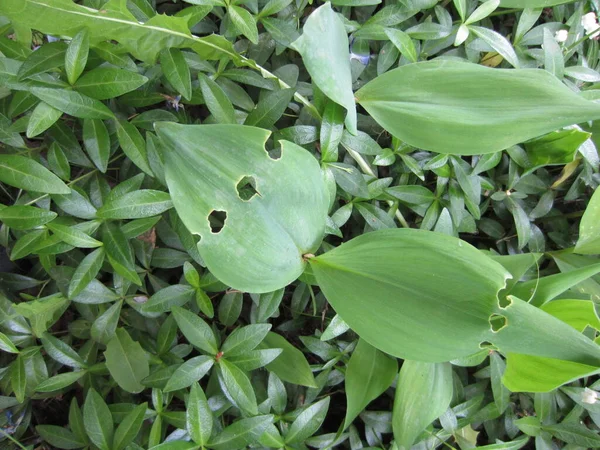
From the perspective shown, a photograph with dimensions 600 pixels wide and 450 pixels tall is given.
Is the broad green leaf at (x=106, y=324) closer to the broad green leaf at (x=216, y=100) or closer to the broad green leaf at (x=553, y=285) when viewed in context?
the broad green leaf at (x=216, y=100)

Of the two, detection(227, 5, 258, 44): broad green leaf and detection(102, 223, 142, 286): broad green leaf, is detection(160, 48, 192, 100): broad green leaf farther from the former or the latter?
detection(102, 223, 142, 286): broad green leaf

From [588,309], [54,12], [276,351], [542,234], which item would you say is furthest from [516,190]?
[54,12]

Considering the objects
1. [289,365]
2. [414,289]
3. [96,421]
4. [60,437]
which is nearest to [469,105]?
A: [414,289]

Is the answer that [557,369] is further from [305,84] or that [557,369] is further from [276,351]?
[305,84]

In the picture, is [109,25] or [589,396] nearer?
[109,25]

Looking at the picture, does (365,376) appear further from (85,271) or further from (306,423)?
(85,271)

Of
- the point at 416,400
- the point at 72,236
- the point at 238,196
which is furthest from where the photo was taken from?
the point at 416,400

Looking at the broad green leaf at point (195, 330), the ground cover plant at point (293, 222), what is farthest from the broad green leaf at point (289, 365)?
the broad green leaf at point (195, 330)
